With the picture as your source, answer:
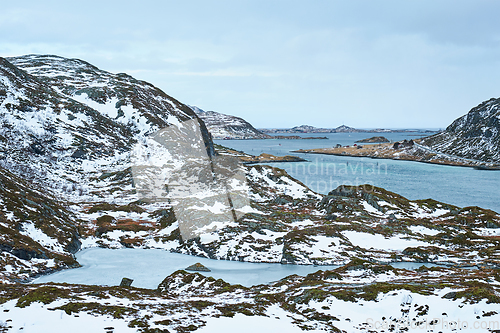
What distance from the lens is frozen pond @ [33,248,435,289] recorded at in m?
60.8

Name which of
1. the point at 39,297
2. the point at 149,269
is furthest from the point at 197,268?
the point at 39,297

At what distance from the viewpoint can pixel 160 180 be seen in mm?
153000

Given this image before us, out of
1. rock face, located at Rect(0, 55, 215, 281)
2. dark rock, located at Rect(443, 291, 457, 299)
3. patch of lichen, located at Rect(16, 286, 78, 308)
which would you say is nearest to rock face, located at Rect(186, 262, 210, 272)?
rock face, located at Rect(0, 55, 215, 281)

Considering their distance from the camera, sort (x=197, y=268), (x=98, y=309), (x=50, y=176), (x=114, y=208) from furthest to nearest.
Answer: (x=50, y=176)
(x=114, y=208)
(x=197, y=268)
(x=98, y=309)

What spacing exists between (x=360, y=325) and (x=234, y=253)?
46003mm

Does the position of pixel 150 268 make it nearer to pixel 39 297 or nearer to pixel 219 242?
pixel 219 242

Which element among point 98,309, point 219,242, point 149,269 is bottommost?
point 149,269

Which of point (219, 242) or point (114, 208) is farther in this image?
point (114, 208)

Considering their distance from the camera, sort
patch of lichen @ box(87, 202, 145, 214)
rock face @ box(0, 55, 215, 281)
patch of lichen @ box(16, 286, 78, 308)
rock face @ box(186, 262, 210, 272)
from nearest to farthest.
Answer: patch of lichen @ box(16, 286, 78, 308), rock face @ box(0, 55, 215, 281), rock face @ box(186, 262, 210, 272), patch of lichen @ box(87, 202, 145, 214)

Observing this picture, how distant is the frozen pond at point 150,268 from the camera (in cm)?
6078

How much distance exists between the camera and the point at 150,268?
69812 mm

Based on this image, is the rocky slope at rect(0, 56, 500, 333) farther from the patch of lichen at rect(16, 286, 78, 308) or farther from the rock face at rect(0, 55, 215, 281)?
the rock face at rect(0, 55, 215, 281)

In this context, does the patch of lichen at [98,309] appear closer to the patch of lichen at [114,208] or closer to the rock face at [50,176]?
the rock face at [50,176]

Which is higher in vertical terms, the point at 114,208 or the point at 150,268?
the point at 114,208
